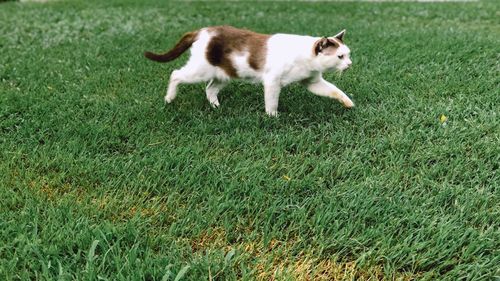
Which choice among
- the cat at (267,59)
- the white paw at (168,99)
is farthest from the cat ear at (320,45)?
the white paw at (168,99)

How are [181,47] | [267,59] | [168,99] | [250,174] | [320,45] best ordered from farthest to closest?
1. [168,99]
2. [181,47]
3. [267,59]
4. [320,45]
5. [250,174]

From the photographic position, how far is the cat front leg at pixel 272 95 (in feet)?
12.4

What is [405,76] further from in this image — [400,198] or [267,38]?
[400,198]

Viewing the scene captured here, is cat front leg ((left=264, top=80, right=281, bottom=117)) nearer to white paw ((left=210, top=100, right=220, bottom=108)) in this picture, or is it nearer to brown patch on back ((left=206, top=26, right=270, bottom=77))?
brown patch on back ((left=206, top=26, right=270, bottom=77))

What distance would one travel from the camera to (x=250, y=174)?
3020mm

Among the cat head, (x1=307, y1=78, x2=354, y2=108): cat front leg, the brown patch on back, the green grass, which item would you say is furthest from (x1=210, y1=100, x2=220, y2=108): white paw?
the cat head

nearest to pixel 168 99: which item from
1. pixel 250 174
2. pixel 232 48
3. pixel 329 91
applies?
pixel 232 48

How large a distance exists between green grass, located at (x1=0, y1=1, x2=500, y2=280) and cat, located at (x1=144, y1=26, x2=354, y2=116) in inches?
8.9

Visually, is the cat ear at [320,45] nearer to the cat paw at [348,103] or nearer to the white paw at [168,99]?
the cat paw at [348,103]

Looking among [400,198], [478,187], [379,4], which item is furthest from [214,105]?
[379,4]

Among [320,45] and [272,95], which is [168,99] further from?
[320,45]

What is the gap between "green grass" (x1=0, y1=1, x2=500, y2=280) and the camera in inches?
91.2

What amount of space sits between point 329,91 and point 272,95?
1.54ft

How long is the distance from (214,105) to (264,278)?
2.14 meters
